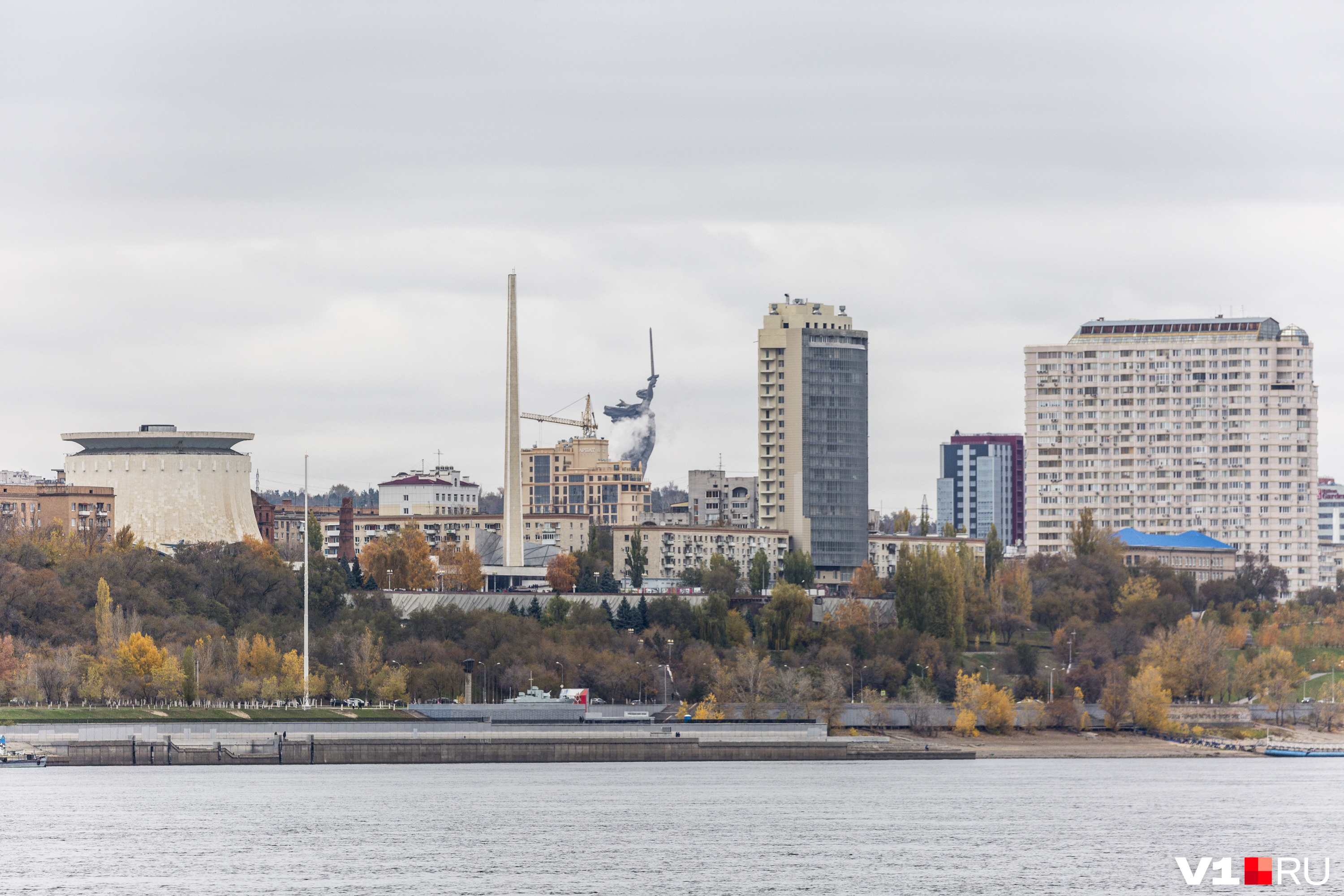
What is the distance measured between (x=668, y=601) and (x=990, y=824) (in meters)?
83.2

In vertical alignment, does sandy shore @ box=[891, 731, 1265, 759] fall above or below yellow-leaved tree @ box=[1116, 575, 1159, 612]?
below

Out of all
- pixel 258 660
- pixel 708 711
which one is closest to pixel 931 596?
pixel 708 711

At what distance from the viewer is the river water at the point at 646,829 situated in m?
81.2

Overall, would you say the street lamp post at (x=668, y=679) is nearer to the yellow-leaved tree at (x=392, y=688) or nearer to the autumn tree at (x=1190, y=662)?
the yellow-leaved tree at (x=392, y=688)

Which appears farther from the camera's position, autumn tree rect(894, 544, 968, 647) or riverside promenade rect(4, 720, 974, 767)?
autumn tree rect(894, 544, 968, 647)

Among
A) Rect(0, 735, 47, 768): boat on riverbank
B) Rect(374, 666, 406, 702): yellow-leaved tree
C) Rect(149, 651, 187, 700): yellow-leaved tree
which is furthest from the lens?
Rect(374, 666, 406, 702): yellow-leaved tree

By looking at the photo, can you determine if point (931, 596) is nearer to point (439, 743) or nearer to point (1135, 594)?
point (1135, 594)

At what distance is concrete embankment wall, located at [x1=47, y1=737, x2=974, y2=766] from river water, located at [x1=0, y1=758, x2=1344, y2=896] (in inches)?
58.5

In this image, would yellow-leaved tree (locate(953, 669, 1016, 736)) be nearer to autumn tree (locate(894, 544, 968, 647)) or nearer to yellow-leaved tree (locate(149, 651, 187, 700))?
autumn tree (locate(894, 544, 968, 647))

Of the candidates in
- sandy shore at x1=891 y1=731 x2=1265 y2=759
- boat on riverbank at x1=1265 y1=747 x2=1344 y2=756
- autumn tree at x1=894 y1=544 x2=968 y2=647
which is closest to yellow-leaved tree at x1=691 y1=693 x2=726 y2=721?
sandy shore at x1=891 y1=731 x2=1265 y2=759

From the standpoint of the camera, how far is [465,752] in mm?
140875

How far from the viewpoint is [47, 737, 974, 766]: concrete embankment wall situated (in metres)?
132

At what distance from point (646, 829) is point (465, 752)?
45.6 m

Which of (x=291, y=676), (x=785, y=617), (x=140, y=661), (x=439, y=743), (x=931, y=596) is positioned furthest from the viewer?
(x=931, y=596)
